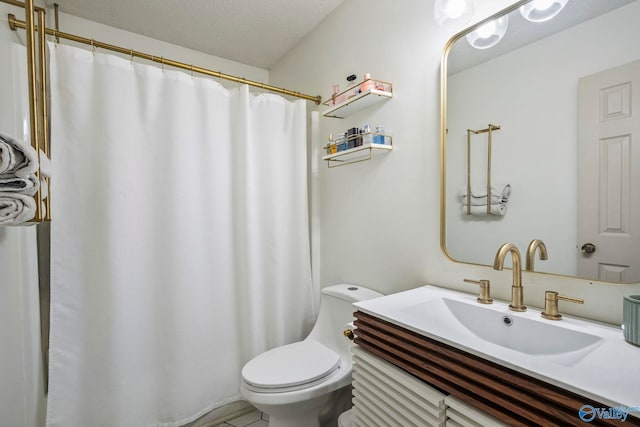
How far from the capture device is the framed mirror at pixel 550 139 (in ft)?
2.74

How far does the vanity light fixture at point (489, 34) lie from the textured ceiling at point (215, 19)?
972mm

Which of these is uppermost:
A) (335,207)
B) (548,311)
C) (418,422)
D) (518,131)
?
(518,131)

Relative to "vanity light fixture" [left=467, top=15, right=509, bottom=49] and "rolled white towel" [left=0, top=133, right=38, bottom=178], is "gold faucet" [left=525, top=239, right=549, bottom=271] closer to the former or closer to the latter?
"vanity light fixture" [left=467, top=15, right=509, bottom=49]

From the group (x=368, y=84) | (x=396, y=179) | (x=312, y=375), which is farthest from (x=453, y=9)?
(x=312, y=375)

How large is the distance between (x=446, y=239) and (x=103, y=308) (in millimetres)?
1566

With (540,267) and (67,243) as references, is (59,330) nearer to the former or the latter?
(67,243)

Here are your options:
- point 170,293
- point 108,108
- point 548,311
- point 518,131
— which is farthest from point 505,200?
point 108,108

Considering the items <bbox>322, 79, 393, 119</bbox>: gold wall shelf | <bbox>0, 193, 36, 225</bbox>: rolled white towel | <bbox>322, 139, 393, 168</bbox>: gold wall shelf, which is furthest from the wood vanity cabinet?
<bbox>322, 79, 393, 119</bbox>: gold wall shelf

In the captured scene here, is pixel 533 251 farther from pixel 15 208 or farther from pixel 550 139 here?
pixel 15 208

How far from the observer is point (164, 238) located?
1550 mm

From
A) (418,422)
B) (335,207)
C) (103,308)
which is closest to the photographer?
(418,422)

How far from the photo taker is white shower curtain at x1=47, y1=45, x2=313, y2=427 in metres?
1.35

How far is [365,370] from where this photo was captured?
98 centimetres

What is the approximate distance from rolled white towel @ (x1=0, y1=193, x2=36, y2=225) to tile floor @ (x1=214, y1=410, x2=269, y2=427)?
1.56 meters
